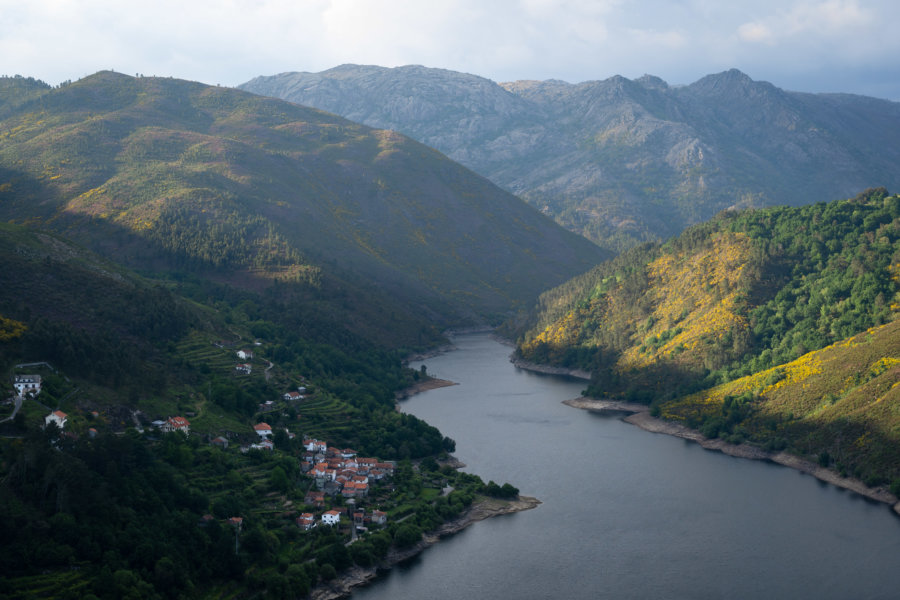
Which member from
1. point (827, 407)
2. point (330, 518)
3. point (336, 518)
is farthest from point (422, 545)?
point (827, 407)

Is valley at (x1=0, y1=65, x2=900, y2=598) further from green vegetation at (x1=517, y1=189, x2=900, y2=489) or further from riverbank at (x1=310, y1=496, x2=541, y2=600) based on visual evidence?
green vegetation at (x1=517, y1=189, x2=900, y2=489)

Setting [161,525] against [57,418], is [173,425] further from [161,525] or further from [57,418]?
[161,525]

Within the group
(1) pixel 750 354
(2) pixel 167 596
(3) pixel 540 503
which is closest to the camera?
(2) pixel 167 596

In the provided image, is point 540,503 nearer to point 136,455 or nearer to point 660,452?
point 660,452

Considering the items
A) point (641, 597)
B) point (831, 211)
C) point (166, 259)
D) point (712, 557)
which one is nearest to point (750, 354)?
point (831, 211)

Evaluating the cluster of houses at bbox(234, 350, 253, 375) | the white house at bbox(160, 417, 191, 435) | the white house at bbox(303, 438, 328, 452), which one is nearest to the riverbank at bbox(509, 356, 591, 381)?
the cluster of houses at bbox(234, 350, 253, 375)

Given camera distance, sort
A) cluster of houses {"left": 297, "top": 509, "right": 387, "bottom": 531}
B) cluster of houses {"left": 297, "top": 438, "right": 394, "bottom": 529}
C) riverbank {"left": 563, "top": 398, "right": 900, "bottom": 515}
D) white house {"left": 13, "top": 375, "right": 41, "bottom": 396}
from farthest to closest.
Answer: riverbank {"left": 563, "top": 398, "right": 900, "bottom": 515} < cluster of houses {"left": 297, "top": 438, "right": 394, "bottom": 529} < white house {"left": 13, "top": 375, "right": 41, "bottom": 396} < cluster of houses {"left": 297, "top": 509, "right": 387, "bottom": 531}

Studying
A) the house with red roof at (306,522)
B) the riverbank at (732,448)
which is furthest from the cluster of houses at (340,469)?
the riverbank at (732,448)
